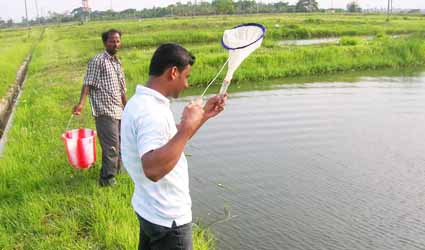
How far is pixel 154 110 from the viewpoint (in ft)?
6.60

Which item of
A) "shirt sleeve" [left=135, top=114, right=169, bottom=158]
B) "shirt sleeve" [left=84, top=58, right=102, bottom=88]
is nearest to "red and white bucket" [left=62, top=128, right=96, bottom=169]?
"shirt sleeve" [left=84, top=58, right=102, bottom=88]

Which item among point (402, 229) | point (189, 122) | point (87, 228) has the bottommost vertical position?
point (402, 229)

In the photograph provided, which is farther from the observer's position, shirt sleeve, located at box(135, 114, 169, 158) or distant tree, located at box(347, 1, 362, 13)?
distant tree, located at box(347, 1, 362, 13)

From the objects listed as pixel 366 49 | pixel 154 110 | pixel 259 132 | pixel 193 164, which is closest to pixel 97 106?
pixel 193 164

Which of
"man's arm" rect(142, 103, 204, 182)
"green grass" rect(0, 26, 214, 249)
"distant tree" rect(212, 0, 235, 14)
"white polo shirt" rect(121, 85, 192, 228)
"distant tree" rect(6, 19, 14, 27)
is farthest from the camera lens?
"distant tree" rect(6, 19, 14, 27)

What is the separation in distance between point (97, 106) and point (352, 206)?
296 centimetres

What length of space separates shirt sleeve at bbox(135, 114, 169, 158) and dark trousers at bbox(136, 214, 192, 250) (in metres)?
0.44

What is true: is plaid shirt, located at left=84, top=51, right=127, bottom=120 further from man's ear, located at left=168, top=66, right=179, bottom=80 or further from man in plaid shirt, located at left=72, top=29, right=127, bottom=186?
man's ear, located at left=168, top=66, right=179, bottom=80

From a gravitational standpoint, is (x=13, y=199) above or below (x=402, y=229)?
above

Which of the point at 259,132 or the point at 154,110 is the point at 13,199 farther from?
the point at 259,132

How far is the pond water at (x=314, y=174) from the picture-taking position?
461 cm

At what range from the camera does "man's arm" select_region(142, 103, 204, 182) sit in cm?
186

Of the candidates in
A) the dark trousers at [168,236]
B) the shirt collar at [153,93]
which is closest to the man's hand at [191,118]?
the shirt collar at [153,93]

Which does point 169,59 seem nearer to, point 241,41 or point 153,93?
point 153,93
